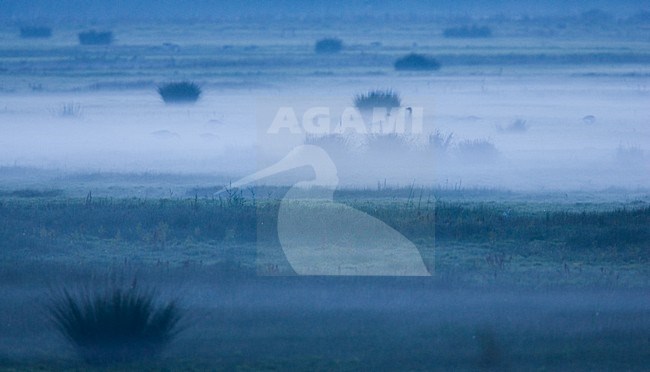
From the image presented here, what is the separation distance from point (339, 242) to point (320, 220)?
0.70 m

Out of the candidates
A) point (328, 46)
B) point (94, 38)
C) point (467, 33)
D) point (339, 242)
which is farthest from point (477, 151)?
point (467, 33)

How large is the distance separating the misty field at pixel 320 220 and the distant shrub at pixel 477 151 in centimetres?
7

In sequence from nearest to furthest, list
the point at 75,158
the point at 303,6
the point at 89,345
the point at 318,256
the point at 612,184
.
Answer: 1. the point at 89,345
2. the point at 318,256
3. the point at 612,184
4. the point at 75,158
5. the point at 303,6

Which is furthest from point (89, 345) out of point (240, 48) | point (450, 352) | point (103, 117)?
point (240, 48)

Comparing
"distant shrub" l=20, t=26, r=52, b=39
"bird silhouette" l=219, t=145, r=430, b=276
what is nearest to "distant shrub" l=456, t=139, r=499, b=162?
"bird silhouette" l=219, t=145, r=430, b=276

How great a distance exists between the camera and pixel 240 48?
55.3 m

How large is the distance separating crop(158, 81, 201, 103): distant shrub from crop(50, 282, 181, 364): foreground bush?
23125 millimetres

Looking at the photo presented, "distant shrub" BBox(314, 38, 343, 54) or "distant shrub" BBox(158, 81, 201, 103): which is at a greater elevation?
"distant shrub" BBox(314, 38, 343, 54)

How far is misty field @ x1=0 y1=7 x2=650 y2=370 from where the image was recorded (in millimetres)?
8117

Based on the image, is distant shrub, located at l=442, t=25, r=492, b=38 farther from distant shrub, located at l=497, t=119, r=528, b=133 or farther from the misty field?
distant shrub, located at l=497, t=119, r=528, b=133

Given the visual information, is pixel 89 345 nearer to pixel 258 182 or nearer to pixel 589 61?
pixel 258 182

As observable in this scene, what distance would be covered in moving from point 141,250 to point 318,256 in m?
1.89

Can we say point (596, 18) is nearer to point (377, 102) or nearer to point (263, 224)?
point (377, 102)

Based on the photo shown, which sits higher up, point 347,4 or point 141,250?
point 347,4
